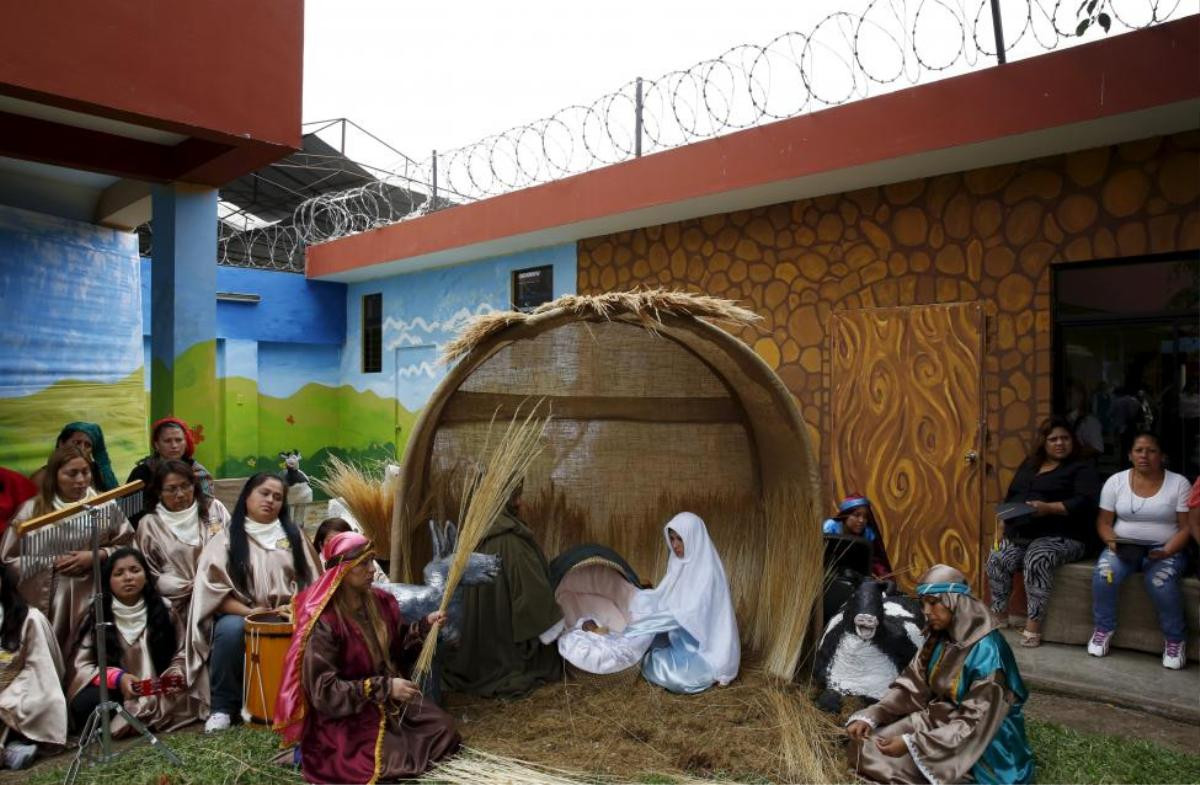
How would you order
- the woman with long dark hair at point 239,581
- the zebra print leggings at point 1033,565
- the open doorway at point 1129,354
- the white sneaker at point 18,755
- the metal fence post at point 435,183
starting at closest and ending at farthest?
the white sneaker at point 18,755, the woman with long dark hair at point 239,581, the zebra print leggings at point 1033,565, the open doorway at point 1129,354, the metal fence post at point 435,183

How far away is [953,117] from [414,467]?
3.97 meters

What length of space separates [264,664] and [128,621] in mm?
771

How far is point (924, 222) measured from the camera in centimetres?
635

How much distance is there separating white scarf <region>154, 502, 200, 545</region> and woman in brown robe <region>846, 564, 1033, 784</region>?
322cm

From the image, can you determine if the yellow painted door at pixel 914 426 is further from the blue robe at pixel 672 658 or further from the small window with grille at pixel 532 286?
the small window with grille at pixel 532 286

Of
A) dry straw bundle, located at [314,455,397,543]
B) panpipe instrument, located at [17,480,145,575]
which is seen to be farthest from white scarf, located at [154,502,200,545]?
dry straw bundle, located at [314,455,397,543]

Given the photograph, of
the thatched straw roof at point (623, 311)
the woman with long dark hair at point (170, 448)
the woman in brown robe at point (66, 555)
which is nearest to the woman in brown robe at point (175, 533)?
the woman in brown robe at point (66, 555)

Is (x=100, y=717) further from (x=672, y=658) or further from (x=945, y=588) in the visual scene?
(x=945, y=588)

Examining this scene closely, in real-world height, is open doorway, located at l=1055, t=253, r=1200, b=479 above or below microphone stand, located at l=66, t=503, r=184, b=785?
above

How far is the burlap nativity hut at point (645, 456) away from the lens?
15.3ft

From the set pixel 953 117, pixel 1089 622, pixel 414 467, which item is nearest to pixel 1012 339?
pixel 953 117

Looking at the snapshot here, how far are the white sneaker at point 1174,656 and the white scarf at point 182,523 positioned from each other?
5.02m

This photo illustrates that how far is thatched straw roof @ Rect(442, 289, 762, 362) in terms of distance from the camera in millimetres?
4219

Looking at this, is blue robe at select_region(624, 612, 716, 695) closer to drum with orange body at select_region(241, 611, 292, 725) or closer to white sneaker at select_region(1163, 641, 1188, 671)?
drum with orange body at select_region(241, 611, 292, 725)
